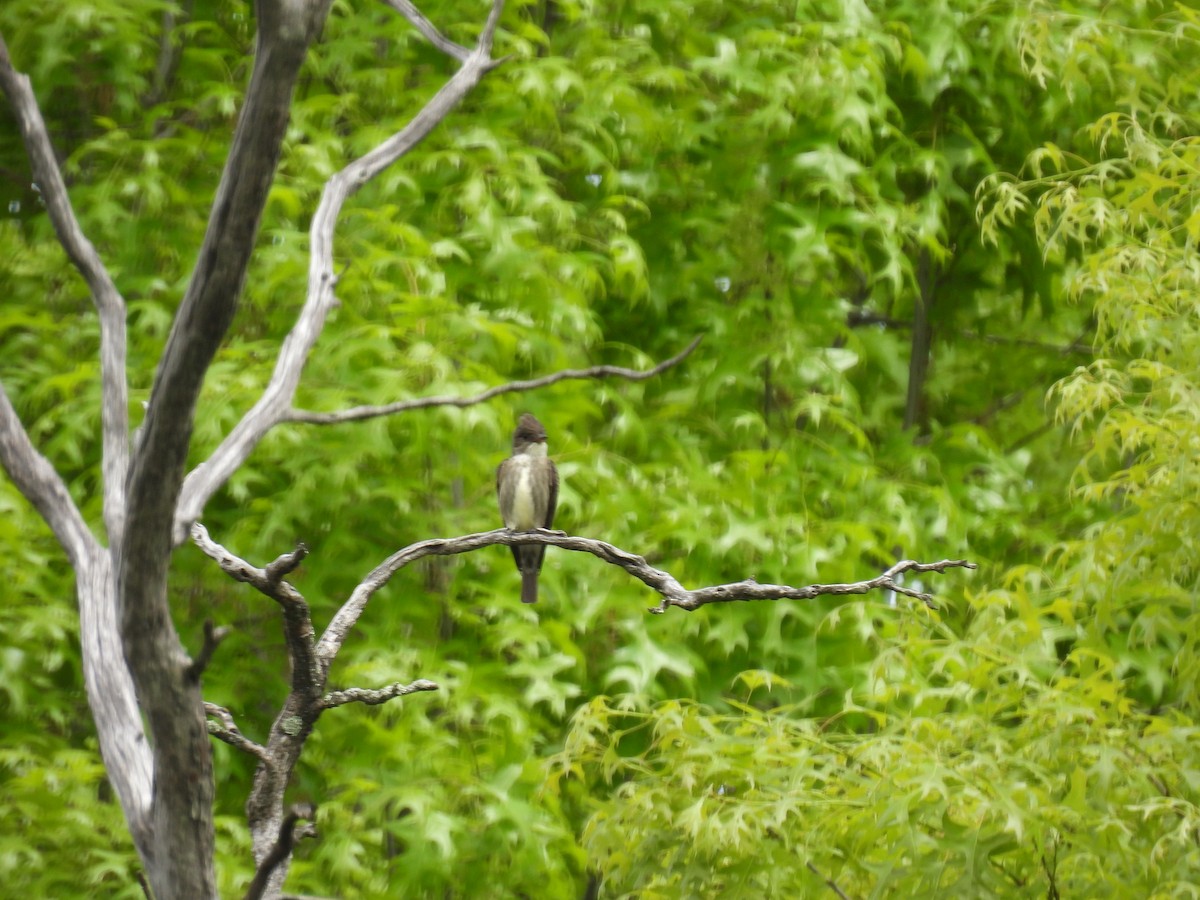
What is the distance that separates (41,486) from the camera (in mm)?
3133

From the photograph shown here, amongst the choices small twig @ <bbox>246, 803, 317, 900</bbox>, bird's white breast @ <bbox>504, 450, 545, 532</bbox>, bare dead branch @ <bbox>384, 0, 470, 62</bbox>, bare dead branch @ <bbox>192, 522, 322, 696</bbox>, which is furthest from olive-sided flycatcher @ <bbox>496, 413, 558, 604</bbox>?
small twig @ <bbox>246, 803, 317, 900</bbox>

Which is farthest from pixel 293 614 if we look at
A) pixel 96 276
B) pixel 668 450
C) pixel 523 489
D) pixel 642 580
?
pixel 668 450

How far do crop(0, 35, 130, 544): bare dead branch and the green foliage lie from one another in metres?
0.79

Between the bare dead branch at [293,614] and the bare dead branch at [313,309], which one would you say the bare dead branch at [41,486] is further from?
the bare dead branch at [293,614]

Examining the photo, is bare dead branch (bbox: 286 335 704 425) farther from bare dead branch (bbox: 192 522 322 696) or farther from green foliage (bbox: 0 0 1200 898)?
bare dead branch (bbox: 192 522 322 696)

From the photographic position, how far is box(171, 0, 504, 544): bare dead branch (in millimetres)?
3088

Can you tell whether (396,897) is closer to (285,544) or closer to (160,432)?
(285,544)

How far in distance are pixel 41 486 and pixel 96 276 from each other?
58cm

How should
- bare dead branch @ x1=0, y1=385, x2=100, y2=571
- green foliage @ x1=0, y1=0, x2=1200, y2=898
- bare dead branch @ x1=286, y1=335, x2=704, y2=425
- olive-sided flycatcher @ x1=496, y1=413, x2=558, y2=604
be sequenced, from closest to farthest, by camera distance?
bare dead branch @ x1=0, y1=385, x2=100, y2=571
green foliage @ x1=0, y1=0, x2=1200, y2=898
bare dead branch @ x1=286, y1=335, x2=704, y2=425
olive-sided flycatcher @ x1=496, y1=413, x2=558, y2=604

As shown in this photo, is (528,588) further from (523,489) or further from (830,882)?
(830,882)

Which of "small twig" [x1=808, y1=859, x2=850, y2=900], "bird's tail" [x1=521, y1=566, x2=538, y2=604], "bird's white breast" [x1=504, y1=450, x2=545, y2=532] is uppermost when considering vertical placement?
"bird's white breast" [x1=504, y1=450, x2=545, y2=532]

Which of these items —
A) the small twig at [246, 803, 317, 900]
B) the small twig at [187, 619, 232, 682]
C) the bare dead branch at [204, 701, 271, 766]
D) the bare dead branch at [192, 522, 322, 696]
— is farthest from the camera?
the bare dead branch at [204, 701, 271, 766]

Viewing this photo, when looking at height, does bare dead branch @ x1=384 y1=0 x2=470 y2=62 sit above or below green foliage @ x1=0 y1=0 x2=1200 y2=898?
above

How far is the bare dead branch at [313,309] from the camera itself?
3.09m
